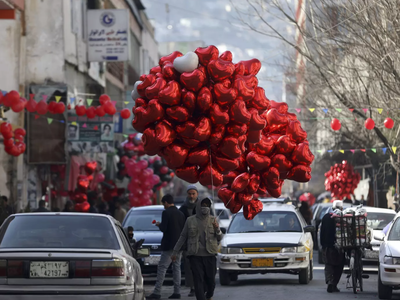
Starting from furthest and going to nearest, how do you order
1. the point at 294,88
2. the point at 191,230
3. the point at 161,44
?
the point at 161,44 < the point at 294,88 < the point at 191,230

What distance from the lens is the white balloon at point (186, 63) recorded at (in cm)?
921

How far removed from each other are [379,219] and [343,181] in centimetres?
1829

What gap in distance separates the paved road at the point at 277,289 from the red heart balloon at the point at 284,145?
4.91 meters

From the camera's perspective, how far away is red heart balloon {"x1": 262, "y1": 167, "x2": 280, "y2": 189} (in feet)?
31.1

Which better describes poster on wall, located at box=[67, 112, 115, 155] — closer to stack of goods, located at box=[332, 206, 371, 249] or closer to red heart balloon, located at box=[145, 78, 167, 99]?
stack of goods, located at box=[332, 206, 371, 249]

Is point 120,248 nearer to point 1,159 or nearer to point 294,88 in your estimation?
point 1,159

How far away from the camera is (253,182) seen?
9500 millimetres

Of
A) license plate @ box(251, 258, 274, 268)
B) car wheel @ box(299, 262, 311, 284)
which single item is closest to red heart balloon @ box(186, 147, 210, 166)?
license plate @ box(251, 258, 274, 268)

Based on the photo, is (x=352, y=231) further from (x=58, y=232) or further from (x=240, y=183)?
(x=58, y=232)

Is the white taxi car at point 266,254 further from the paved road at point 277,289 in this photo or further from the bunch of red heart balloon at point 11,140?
the bunch of red heart balloon at point 11,140

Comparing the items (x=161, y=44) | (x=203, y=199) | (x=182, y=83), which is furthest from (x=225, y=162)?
(x=161, y=44)

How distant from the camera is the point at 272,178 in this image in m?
9.51

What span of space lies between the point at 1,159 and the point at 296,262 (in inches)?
461

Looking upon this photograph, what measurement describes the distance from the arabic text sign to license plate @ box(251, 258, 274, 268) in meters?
14.5
